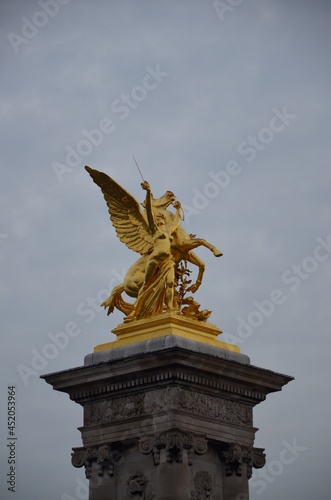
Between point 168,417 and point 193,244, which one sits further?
point 193,244

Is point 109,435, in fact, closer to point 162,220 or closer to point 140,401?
point 140,401

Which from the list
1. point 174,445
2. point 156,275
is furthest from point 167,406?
point 156,275

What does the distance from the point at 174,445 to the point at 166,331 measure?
273 cm

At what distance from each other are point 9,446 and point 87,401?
312cm

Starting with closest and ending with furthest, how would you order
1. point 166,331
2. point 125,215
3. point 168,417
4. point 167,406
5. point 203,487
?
point 168,417 → point 167,406 → point 203,487 → point 166,331 → point 125,215

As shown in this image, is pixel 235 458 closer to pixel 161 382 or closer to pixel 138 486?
pixel 138 486

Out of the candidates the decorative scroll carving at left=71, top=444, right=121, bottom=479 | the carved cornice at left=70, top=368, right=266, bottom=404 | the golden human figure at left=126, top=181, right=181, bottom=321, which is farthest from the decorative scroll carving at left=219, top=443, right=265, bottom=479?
the golden human figure at left=126, top=181, right=181, bottom=321

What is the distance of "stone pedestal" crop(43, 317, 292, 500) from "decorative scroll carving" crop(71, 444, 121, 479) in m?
0.02

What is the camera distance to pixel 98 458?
36188 mm

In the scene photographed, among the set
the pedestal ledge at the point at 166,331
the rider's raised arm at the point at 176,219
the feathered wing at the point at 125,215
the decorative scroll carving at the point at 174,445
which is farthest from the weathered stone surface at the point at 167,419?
the rider's raised arm at the point at 176,219

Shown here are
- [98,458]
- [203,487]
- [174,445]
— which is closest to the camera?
[174,445]

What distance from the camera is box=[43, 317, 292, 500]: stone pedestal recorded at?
115ft

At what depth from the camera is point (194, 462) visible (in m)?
35.5

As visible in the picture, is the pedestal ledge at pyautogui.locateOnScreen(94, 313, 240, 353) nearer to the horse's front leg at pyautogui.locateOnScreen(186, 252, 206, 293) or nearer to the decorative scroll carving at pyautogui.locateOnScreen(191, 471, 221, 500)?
the horse's front leg at pyautogui.locateOnScreen(186, 252, 206, 293)
